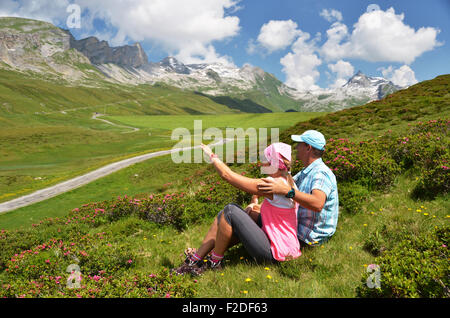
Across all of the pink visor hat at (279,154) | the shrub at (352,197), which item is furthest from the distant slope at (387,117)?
the pink visor hat at (279,154)

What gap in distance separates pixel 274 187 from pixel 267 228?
1.03 metres

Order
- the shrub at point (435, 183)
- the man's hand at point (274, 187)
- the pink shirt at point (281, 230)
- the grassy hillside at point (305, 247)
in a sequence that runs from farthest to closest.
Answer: the shrub at point (435, 183) → the pink shirt at point (281, 230) → the man's hand at point (274, 187) → the grassy hillside at point (305, 247)

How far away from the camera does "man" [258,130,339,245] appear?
4.06 metres

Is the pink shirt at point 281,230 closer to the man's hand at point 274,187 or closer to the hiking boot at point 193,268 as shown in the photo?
the man's hand at point 274,187

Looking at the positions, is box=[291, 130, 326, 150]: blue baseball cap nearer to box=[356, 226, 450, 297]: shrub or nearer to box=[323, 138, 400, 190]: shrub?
box=[356, 226, 450, 297]: shrub

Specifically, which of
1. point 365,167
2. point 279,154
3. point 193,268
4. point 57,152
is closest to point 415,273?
point 279,154

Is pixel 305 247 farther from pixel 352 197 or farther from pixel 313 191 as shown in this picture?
pixel 352 197

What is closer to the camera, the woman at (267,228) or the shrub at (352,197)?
the woman at (267,228)

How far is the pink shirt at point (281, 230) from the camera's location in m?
4.48

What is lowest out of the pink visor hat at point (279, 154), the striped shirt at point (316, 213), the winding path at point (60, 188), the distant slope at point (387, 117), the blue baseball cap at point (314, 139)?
the winding path at point (60, 188)

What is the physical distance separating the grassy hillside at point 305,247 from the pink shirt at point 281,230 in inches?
8.1

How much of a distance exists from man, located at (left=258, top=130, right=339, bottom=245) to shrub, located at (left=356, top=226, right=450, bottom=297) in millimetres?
1200

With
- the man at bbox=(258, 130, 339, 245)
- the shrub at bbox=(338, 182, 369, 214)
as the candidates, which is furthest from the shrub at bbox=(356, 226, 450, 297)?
the shrub at bbox=(338, 182, 369, 214)
